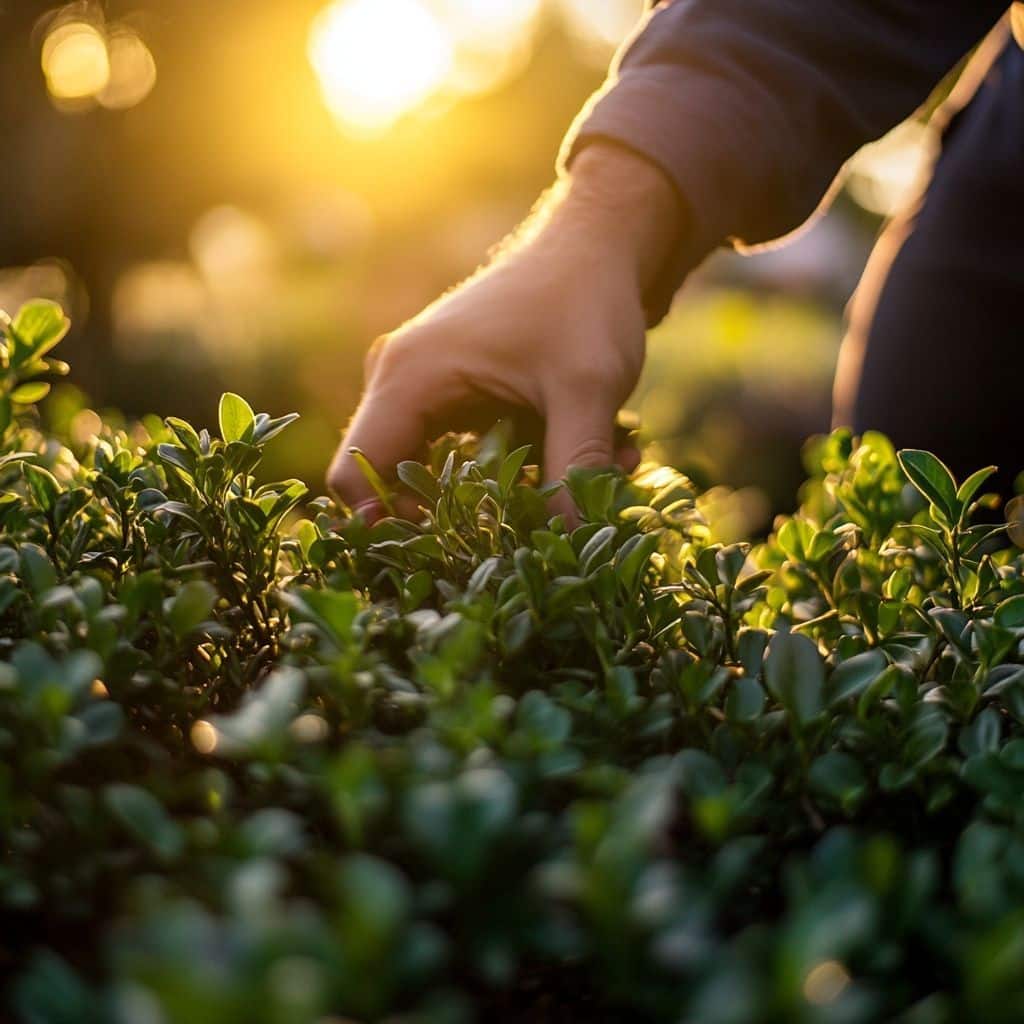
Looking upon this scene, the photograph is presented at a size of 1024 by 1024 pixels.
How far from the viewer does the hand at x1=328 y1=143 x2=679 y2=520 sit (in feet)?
6.27

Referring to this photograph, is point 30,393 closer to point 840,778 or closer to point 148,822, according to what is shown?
point 148,822

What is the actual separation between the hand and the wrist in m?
0.01

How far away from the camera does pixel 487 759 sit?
0.81 m

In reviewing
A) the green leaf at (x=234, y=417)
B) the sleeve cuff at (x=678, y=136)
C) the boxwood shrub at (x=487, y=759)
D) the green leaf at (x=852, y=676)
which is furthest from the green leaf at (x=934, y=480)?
the sleeve cuff at (x=678, y=136)

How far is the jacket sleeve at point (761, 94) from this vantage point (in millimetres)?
2131

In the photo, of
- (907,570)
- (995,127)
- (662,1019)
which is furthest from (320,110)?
(662,1019)

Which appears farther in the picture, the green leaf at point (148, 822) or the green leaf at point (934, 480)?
the green leaf at point (934, 480)

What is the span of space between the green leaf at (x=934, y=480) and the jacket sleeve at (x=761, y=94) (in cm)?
105

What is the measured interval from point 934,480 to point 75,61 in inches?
257

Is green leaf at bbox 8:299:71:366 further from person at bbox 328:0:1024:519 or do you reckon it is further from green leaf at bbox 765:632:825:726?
green leaf at bbox 765:632:825:726

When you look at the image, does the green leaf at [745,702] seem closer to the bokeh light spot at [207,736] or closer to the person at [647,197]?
the bokeh light spot at [207,736]

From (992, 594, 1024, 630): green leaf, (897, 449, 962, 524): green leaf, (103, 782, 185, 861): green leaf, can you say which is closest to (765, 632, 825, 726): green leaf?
(992, 594, 1024, 630): green leaf

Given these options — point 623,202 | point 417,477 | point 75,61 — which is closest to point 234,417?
point 417,477

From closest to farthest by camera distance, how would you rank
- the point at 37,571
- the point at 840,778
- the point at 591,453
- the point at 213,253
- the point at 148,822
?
1. the point at 148,822
2. the point at 840,778
3. the point at 37,571
4. the point at 591,453
5. the point at 213,253
